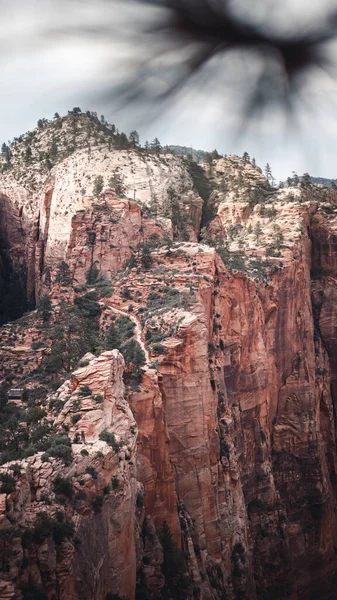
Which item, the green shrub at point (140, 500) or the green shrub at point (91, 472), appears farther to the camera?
the green shrub at point (140, 500)

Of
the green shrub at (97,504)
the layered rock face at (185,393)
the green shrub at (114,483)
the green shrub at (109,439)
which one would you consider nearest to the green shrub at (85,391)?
the layered rock face at (185,393)

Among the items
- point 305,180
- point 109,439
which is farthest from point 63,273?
point 305,180

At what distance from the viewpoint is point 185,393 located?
37.8m

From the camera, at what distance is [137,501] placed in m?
30.0

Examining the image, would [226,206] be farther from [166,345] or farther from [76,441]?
[76,441]

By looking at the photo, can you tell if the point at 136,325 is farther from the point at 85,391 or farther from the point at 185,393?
the point at 85,391

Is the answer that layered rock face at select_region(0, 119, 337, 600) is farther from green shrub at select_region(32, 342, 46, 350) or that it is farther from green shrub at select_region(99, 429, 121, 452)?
green shrub at select_region(32, 342, 46, 350)

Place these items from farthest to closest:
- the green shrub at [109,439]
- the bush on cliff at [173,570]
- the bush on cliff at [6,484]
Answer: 1. the bush on cliff at [173,570]
2. the green shrub at [109,439]
3. the bush on cliff at [6,484]

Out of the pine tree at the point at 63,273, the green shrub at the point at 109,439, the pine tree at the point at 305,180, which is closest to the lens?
the green shrub at the point at 109,439

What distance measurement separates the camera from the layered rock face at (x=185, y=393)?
24109mm

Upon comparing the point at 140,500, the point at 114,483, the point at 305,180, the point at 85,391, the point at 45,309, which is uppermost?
the point at 305,180

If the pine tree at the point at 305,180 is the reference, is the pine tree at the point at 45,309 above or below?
below

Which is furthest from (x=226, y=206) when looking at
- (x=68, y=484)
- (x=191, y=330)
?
(x=68, y=484)

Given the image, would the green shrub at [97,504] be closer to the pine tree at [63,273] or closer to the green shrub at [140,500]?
the green shrub at [140,500]
